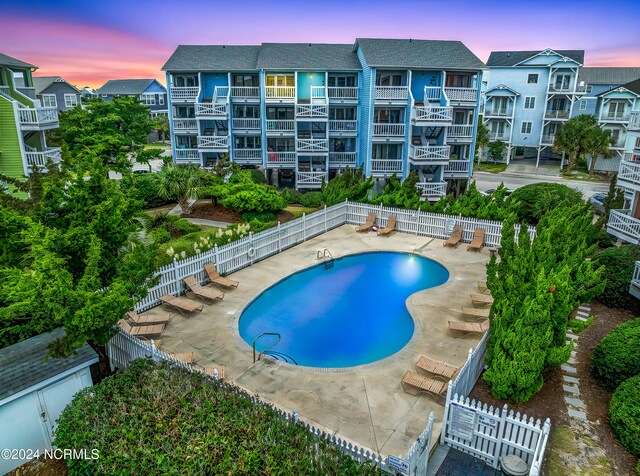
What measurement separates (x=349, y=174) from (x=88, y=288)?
20978 mm

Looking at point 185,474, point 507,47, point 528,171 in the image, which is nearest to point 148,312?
point 185,474

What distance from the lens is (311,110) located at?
31.0 meters


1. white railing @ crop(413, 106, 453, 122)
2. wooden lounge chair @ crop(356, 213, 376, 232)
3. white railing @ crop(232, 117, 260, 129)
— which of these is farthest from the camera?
white railing @ crop(232, 117, 260, 129)

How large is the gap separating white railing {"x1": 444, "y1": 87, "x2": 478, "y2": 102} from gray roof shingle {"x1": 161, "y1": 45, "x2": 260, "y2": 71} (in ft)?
49.2

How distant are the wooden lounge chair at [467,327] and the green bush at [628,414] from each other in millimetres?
4056

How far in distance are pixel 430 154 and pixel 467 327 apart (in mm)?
19522

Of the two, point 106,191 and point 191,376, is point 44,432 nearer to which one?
point 191,376

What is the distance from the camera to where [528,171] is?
45.3 meters

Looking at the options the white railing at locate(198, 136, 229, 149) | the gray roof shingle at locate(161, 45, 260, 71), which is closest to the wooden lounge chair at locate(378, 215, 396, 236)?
the white railing at locate(198, 136, 229, 149)

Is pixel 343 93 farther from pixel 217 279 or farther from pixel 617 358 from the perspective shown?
pixel 617 358

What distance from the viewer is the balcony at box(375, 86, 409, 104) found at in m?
30.6

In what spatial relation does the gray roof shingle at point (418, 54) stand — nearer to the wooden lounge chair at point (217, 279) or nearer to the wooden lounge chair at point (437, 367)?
the wooden lounge chair at point (217, 279)

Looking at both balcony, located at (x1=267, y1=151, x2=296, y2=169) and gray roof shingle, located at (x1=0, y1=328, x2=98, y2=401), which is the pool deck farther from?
balcony, located at (x1=267, y1=151, x2=296, y2=169)

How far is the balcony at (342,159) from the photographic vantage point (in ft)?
110
